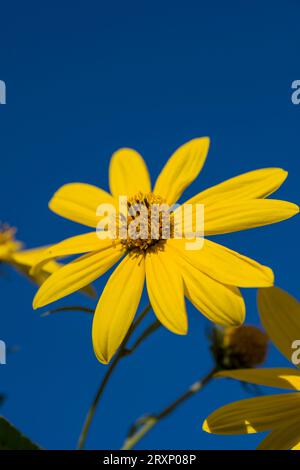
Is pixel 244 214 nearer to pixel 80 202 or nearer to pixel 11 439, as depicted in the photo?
pixel 80 202

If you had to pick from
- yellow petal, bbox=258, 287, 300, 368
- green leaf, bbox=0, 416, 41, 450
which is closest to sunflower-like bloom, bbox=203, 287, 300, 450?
yellow petal, bbox=258, 287, 300, 368

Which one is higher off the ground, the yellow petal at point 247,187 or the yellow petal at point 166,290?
the yellow petal at point 247,187

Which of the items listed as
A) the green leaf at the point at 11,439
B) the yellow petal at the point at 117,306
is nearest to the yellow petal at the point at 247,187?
the yellow petal at the point at 117,306

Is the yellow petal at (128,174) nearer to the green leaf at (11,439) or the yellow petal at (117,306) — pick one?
the yellow petal at (117,306)
